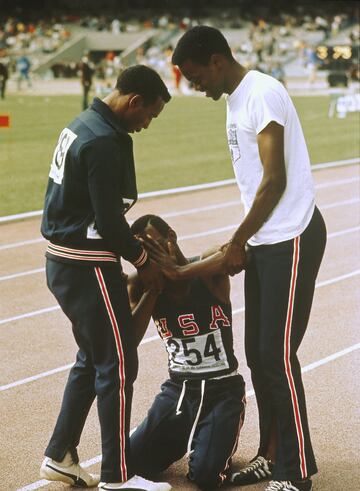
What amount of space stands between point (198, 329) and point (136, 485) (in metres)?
0.86

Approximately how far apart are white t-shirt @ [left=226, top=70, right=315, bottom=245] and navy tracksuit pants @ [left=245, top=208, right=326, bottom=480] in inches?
2.6

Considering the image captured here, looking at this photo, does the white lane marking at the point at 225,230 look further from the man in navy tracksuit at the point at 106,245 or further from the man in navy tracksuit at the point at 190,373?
the man in navy tracksuit at the point at 106,245

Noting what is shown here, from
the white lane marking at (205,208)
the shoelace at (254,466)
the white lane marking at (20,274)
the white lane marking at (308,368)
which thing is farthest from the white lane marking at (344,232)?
the shoelace at (254,466)

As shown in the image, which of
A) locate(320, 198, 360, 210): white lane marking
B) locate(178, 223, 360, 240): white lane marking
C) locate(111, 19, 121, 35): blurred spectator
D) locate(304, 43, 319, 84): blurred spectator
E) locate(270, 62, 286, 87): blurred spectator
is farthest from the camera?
locate(111, 19, 121, 35): blurred spectator

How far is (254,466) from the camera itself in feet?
14.9

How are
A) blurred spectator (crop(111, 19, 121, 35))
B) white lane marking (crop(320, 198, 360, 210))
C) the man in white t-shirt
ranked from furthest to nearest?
blurred spectator (crop(111, 19, 121, 35)) < white lane marking (crop(320, 198, 360, 210)) < the man in white t-shirt

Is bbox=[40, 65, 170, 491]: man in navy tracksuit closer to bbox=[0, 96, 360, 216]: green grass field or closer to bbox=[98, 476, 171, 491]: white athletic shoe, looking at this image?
bbox=[98, 476, 171, 491]: white athletic shoe

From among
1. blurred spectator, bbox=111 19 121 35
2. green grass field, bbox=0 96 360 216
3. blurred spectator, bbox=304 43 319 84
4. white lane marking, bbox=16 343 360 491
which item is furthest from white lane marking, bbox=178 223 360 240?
blurred spectator, bbox=111 19 121 35

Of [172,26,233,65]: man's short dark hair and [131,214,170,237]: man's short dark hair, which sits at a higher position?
[172,26,233,65]: man's short dark hair

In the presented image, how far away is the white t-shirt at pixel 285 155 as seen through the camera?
4.01m

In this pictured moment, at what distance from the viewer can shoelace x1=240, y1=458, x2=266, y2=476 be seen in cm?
452

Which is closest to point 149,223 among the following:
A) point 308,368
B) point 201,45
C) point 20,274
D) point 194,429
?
point 201,45

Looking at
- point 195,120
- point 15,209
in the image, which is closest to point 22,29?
point 195,120

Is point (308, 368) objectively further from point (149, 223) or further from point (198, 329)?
point (149, 223)
